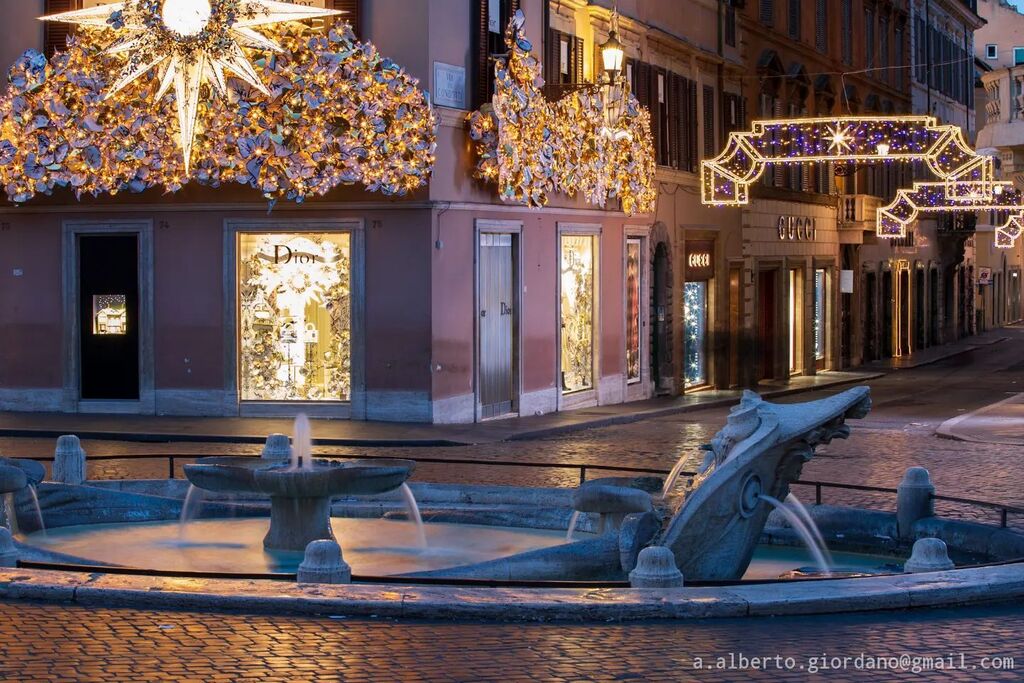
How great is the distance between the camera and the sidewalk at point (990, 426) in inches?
999

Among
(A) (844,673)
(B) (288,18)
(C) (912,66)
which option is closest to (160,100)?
(B) (288,18)

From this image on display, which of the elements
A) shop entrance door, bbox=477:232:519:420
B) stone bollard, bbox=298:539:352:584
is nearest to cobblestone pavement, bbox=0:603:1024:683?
stone bollard, bbox=298:539:352:584

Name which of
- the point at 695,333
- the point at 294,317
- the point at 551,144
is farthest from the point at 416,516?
the point at 695,333

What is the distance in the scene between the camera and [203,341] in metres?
27.1

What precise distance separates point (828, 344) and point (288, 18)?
26.0 metres

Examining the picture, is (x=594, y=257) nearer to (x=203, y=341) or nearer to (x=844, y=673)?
(x=203, y=341)

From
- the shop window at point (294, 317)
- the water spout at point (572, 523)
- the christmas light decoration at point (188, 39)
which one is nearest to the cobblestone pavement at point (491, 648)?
the water spout at point (572, 523)

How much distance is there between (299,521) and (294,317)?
483 inches

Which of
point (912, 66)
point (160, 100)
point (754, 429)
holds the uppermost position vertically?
point (912, 66)

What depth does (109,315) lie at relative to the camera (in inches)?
1089

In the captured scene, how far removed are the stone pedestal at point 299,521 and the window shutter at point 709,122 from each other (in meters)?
24.3

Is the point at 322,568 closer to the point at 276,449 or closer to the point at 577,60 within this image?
the point at 276,449

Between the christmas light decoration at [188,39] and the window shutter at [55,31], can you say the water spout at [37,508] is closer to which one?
the christmas light decoration at [188,39]

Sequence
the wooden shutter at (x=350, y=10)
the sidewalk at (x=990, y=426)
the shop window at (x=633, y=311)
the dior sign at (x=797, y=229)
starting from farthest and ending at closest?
the dior sign at (x=797, y=229)
the shop window at (x=633, y=311)
the wooden shutter at (x=350, y=10)
the sidewalk at (x=990, y=426)
